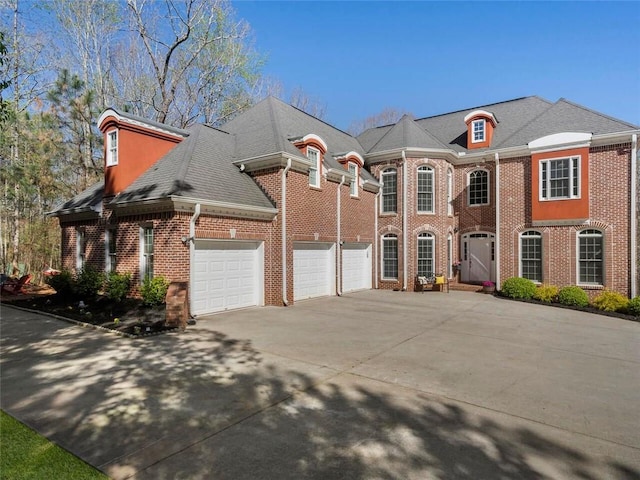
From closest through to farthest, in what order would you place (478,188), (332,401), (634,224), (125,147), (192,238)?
(332,401)
(192,238)
(125,147)
(634,224)
(478,188)

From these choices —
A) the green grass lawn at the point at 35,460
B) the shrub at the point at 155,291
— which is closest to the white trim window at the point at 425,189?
the shrub at the point at 155,291

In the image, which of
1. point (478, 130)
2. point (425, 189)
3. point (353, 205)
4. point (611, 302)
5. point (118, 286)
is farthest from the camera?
point (478, 130)

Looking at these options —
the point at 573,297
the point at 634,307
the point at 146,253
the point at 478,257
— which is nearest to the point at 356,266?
the point at 478,257

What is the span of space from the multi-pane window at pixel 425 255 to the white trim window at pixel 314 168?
654cm

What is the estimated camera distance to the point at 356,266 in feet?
59.1

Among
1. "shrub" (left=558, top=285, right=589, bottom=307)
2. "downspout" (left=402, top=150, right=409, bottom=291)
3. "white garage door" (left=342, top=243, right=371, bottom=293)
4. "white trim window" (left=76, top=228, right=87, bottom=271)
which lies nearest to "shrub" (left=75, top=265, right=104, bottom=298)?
"white trim window" (left=76, top=228, right=87, bottom=271)

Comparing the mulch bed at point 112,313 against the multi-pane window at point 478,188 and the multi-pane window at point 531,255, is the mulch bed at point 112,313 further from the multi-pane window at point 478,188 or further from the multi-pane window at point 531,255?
the multi-pane window at point 478,188

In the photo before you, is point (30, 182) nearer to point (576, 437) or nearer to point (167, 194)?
point (167, 194)

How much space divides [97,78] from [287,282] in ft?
64.8

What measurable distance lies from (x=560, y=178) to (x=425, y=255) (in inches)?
258

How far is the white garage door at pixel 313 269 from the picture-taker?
14.3 m

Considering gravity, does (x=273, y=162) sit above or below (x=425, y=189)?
above

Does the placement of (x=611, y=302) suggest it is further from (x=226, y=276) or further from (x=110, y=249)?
(x=110, y=249)

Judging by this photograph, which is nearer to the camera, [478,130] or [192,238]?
[192,238]
